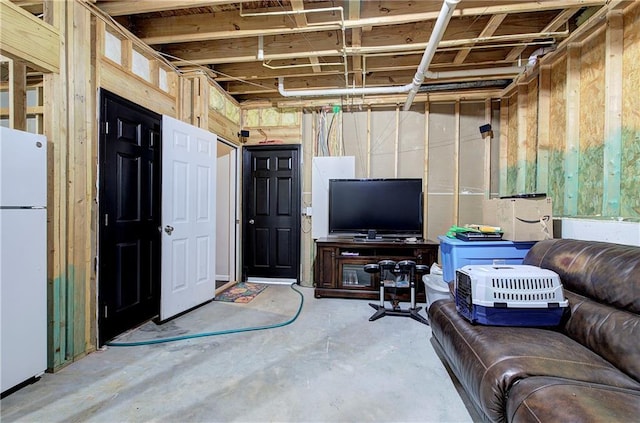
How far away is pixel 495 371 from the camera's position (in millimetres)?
1312

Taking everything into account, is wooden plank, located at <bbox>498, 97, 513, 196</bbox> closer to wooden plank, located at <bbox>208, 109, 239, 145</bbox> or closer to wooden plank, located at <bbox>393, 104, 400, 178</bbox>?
wooden plank, located at <bbox>393, 104, 400, 178</bbox>

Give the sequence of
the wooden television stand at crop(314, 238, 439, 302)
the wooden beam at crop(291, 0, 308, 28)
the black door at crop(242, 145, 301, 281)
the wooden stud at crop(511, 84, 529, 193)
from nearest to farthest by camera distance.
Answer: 1. the wooden beam at crop(291, 0, 308, 28)
2. the wooden stud at crop(511, 84, 529, 193)
3. the wooden television stand at crop(314, 238, 439, 302)
4. the black door at crop(242, 145, 301, 281)

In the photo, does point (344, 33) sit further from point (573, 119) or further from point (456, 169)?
point (456, 169)

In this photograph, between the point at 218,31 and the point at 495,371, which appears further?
the point at 218,31

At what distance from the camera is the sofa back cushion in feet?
4.47

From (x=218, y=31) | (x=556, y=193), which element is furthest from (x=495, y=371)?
(x=218, y=31)

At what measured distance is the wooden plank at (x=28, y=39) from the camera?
1774mm

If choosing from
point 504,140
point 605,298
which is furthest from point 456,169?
point 605,298

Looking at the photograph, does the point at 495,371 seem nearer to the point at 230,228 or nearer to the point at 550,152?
the point at 550,152

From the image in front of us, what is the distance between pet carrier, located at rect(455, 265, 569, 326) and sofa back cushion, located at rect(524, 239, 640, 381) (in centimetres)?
12

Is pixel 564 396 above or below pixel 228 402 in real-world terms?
above

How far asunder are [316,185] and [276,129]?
1088mm

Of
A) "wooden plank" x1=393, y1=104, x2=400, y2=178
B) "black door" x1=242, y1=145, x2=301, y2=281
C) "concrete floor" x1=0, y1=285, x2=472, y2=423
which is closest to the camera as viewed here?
"concrete floor" x1=0, y1=285, x2=472, y2=423

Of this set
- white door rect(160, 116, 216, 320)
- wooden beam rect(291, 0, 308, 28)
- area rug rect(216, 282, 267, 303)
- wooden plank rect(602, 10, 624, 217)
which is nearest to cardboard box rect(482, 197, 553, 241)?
wooden plank rect(602, 10, 624, 217)
